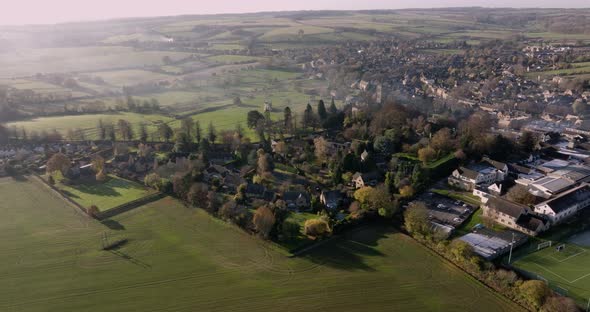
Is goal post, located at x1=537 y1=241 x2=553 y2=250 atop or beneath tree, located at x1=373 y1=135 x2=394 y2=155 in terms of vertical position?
beneath

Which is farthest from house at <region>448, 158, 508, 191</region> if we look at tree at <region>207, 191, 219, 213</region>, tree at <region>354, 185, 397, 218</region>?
tree at <region>207, 191, 219, 213</region>

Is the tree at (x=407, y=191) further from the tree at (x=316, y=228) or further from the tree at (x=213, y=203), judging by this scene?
the tree at (x=213, y=203)

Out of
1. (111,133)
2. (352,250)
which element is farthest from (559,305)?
(111,133)

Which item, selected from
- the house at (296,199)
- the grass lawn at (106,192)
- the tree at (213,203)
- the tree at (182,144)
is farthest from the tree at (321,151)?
the grass lawn at (106,192)

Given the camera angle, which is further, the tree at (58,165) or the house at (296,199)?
the tree at (58,165)

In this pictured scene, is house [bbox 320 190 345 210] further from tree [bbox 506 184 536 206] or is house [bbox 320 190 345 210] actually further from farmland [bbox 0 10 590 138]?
farmland [bbox 0 10 590 138]

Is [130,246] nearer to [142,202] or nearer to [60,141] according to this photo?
[142,202]
